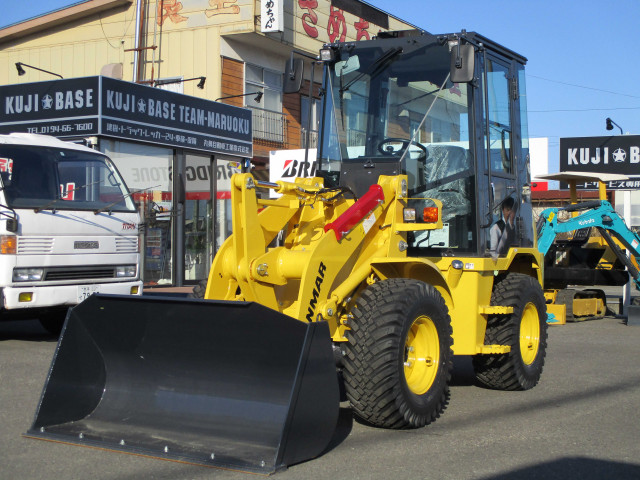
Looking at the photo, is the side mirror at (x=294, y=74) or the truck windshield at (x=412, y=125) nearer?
the truck windshield at (x=412, y=125)

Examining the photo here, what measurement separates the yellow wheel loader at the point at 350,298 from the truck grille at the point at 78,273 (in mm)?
4025

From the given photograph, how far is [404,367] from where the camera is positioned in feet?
20.3

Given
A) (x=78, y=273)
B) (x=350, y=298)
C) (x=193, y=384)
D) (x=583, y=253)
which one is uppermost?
(x=583, y=253)

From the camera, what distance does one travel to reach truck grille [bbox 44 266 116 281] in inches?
389

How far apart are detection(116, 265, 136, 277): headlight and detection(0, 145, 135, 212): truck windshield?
0.75 metres

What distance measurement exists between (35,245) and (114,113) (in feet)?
19.2

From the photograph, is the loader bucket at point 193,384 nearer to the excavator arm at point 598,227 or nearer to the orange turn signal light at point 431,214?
A: the orange turn signal light at point 431,214

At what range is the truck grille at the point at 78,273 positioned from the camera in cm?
988

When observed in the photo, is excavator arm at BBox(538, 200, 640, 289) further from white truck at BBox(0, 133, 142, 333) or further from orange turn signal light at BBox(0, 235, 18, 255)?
orange turn signal light at BBox(0, 235, 18, 255)

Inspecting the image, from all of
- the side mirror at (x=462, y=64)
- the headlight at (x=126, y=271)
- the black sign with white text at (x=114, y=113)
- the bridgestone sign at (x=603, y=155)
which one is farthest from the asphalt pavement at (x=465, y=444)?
the bridgestone sign at (x=603, y=155)

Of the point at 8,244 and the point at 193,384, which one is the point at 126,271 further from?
the point at 193,384

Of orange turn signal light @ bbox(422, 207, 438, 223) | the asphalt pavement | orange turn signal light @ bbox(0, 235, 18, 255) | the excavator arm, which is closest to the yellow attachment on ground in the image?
the excavator arm

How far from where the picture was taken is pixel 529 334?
8.20 m

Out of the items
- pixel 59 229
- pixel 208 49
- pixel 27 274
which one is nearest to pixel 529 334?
pixel 59 229
